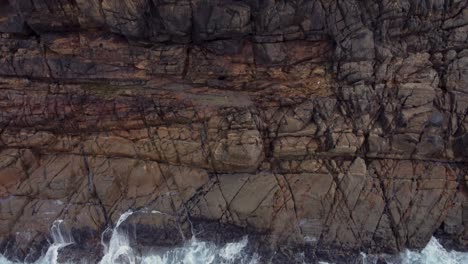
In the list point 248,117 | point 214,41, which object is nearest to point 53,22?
point 214,41

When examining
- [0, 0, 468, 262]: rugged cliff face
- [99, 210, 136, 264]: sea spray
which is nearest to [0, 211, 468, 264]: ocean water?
[99, 210, 136, 264]: sea spray

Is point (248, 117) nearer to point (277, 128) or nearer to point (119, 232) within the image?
point (277, 128)

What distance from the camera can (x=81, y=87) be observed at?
27562 mm

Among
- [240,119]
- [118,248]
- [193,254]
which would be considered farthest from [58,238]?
[240,119]

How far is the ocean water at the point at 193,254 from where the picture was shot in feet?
84.2

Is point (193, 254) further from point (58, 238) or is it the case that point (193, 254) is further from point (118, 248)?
point (58, 238)

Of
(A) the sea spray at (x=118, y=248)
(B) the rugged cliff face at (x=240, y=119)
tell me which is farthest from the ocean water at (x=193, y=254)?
(B) the rugged cliff face at (x=240, y=119)

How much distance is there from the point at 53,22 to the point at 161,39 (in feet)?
19.3

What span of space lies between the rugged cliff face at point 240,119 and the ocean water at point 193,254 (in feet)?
1.98

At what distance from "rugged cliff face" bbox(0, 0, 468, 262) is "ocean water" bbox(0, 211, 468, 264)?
60 cm

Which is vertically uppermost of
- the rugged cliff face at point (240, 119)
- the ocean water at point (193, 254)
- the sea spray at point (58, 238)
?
the rugged cliff face at point (240, 119)

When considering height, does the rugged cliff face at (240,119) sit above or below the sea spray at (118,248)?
above

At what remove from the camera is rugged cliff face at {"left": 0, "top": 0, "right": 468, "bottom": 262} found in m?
26.1

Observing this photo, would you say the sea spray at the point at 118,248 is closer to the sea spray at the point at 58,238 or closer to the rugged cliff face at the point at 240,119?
the rugged cliff face at the point at 240,119
